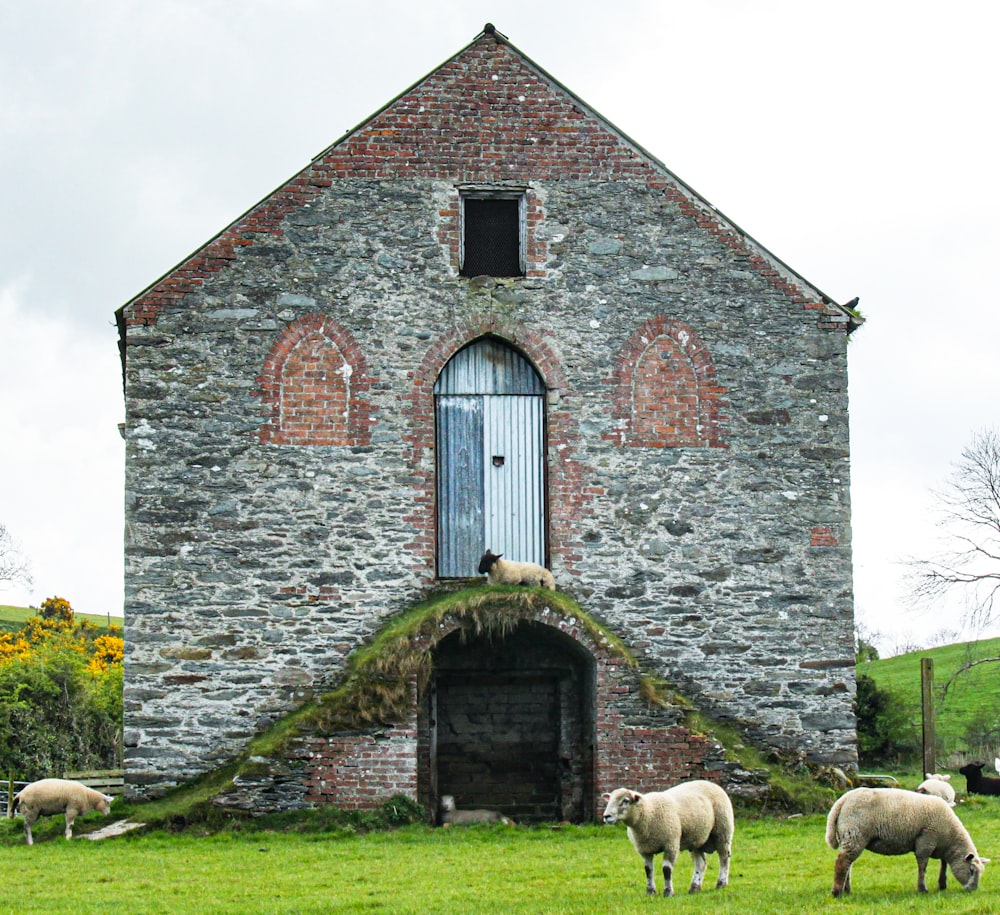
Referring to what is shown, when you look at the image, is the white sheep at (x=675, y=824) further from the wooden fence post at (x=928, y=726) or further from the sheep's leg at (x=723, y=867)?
the wooden fence post at (x=928, y=726)

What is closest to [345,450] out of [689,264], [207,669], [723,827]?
[207,669]

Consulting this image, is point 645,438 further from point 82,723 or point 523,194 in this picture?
point 82,723

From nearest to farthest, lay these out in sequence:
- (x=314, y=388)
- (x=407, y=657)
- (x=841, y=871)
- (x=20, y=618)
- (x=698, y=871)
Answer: (x=841, y=871) → (x=698, y=871) → (x=407, y=657) → (x=314, y=388) → (x=20, y=618)

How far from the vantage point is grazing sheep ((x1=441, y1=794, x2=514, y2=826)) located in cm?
1884

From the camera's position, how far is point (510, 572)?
1925 cm

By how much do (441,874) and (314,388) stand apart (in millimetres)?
8140

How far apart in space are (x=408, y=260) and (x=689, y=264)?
13.4 ft

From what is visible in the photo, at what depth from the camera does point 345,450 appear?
19.8 m

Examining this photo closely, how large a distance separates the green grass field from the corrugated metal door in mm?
4333

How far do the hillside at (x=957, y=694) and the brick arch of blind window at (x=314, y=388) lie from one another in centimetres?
1395

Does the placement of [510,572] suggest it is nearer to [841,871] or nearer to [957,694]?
[841,871]

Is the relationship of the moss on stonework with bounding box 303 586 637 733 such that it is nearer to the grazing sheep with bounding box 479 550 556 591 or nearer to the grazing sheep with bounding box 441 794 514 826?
the grazing sheep with bounding box 479 550 556 591

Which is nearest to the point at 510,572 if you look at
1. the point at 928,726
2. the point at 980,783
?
the point at 928,726

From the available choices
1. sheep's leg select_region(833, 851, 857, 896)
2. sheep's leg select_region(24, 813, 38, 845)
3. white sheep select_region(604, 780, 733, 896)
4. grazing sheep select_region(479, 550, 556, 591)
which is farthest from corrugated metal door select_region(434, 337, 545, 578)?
sheep's leg select_region(833, 851, 857, 896)
